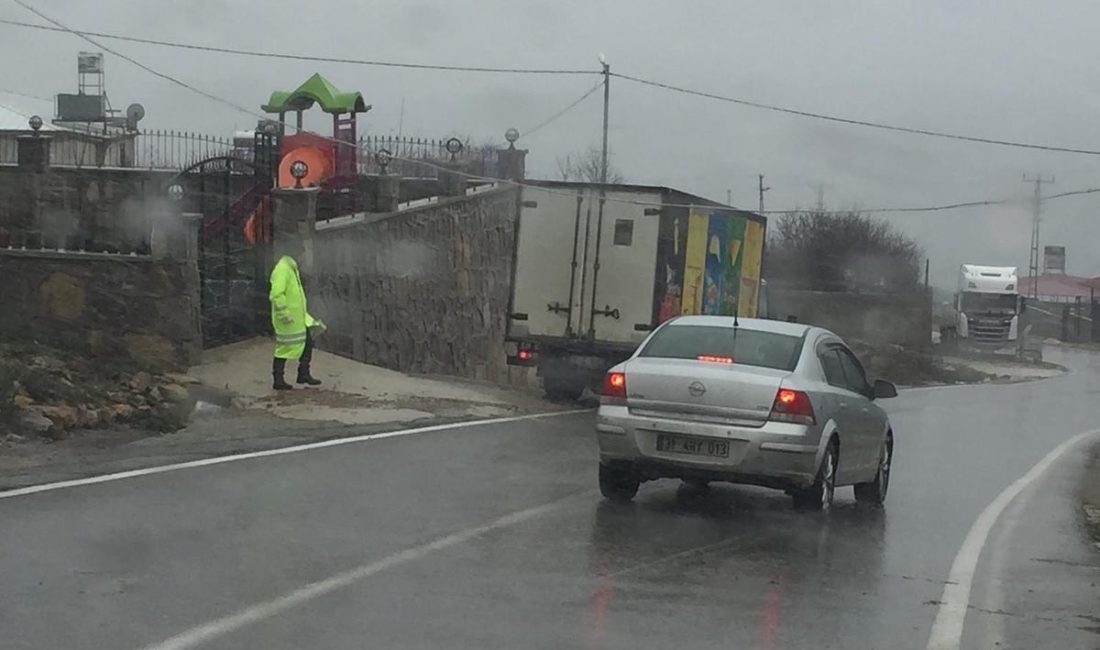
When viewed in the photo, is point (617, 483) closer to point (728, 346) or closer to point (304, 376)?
point (728, 346)

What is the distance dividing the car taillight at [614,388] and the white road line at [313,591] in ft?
3.77

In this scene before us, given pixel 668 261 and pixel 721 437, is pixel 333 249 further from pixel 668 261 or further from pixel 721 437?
pixel 721 437

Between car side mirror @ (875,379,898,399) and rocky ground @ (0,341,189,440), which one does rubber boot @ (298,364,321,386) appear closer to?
rocky ground @ (0,341,189,440)

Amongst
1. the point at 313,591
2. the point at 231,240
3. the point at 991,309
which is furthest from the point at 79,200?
the point at 991,309

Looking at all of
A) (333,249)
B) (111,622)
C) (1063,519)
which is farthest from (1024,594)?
(333,249)

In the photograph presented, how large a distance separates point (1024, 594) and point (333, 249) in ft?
49.1

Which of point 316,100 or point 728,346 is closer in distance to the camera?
point 728,346

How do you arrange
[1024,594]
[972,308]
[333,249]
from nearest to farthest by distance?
[1024,594]
[333,249]
[972,308]

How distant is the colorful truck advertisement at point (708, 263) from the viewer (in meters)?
20.6

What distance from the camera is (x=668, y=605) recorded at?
7738 mm

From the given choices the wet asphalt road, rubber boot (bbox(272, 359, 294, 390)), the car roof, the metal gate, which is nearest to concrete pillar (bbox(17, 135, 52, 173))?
the metal gate

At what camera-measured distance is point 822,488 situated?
36.7ft

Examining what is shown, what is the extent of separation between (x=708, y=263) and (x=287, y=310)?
292 inches

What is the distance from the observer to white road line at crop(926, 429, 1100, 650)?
743 centimetres
